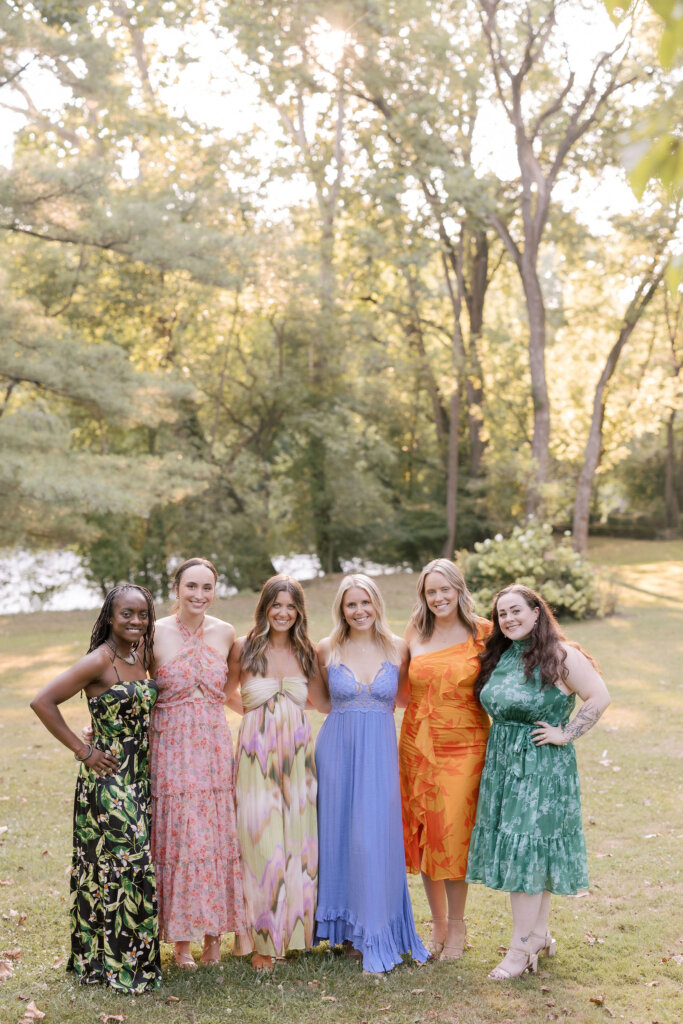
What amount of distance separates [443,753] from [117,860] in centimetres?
149

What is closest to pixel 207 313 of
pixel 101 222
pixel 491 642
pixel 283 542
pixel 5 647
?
pixel 283 542

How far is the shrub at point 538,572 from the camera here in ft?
47.1

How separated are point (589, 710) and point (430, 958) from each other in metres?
1.42

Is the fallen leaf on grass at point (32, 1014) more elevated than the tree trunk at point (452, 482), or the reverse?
the tree trunk at point (452, 482)

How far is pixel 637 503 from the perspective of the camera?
32.2 metres

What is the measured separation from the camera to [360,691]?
4.28 meters

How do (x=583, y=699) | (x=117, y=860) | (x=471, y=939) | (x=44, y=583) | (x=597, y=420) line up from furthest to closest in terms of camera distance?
1. (x=597, y=420)
2. (x=44, y=583)
3. (x=471, y=939)
4. (x=583, y=699)
5. (x=117, y=860)

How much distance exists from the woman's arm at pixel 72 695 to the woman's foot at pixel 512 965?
1.91 metres

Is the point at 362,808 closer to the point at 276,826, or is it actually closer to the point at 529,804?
the point at 276,826

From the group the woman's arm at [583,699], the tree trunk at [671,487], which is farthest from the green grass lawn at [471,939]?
the tree trunk at [671,487]

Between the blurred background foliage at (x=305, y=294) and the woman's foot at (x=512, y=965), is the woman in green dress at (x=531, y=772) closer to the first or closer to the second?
the woman's foot at (x=512, y=965)

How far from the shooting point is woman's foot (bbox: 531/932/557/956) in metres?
4.23

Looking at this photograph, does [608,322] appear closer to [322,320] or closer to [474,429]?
[474,429]

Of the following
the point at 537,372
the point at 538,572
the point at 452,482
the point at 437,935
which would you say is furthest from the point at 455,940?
the point at 452,482
